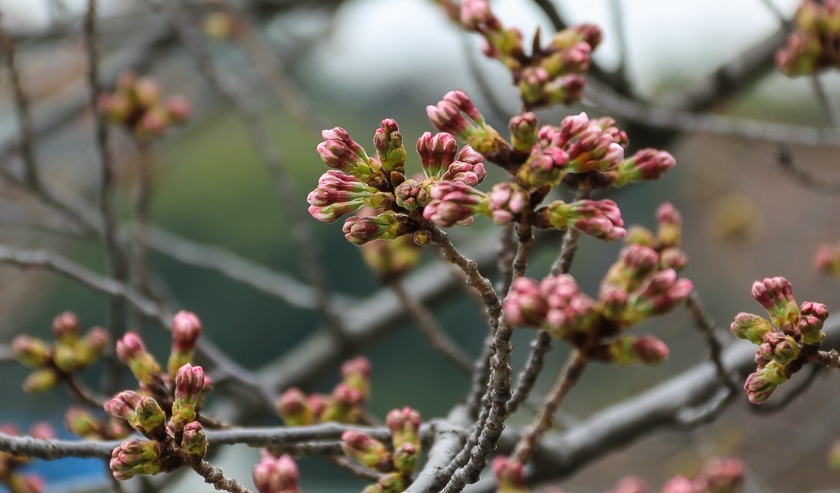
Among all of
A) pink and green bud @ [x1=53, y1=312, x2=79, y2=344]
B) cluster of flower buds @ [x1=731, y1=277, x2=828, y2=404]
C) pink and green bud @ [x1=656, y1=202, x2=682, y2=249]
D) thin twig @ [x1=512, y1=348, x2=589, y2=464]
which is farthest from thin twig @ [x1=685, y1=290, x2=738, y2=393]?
pink and green bud @ [x1=53, y1=312, x2=79, y2=344]

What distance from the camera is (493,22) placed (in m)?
1.04

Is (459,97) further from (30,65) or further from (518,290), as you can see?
(30,65)

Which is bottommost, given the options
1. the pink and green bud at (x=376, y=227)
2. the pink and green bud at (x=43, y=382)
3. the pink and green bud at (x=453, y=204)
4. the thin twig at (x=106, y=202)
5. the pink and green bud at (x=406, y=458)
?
the pink and green bud at (x=406, y=458)

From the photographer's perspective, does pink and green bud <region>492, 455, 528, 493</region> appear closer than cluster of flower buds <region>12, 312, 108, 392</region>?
Yes

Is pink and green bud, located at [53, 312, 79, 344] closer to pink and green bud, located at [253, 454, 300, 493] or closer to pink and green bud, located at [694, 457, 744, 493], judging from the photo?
pink and green bud, located at [253, 454, 300, 493]

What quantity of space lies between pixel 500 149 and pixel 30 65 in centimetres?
532

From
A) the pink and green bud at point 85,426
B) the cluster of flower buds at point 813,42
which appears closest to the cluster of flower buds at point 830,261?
the cluster of flower buds at point 813,42

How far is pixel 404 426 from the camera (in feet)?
3.16

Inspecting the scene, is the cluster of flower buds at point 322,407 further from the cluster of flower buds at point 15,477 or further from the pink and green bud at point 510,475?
the cluster of flower buds at point 15,477

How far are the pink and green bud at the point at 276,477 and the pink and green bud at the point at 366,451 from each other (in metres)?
0.08

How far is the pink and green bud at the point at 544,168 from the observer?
0.68m

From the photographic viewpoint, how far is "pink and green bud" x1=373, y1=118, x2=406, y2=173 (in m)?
0.74

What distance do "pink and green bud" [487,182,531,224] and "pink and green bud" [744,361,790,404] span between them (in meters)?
0.34

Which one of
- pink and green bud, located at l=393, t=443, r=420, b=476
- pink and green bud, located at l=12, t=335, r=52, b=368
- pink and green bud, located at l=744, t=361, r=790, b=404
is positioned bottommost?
pink and green bud, located at l=744, t=361, r=790, b=404
